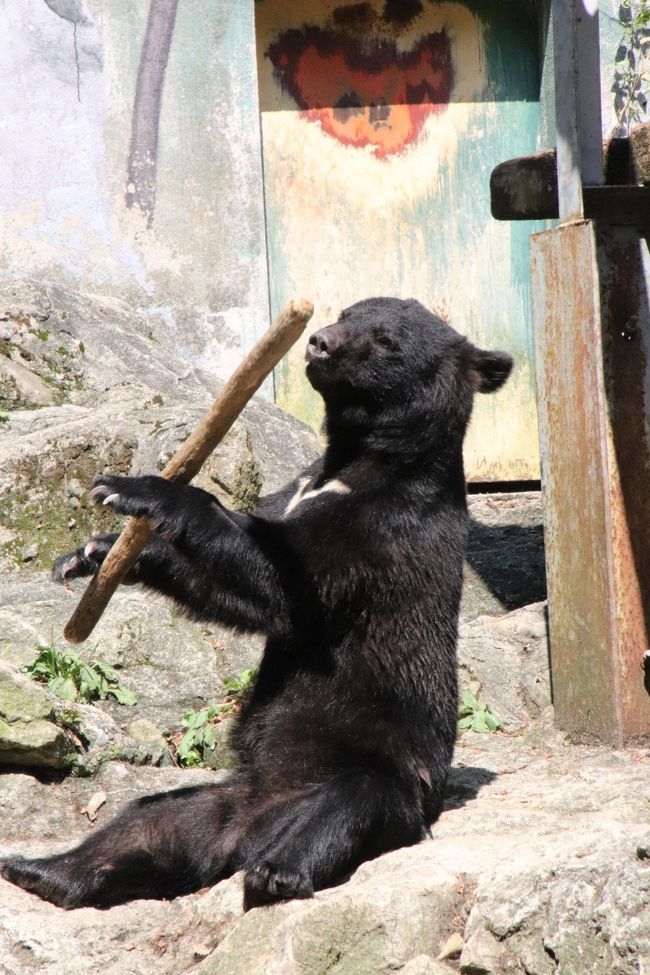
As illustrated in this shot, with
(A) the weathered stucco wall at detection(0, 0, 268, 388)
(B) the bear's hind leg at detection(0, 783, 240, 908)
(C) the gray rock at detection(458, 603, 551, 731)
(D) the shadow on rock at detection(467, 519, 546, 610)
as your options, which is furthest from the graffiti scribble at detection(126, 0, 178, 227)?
(B) the bear's hind leg at detection(0, 783, 240, 908)

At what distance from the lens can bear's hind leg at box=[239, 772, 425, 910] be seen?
396 centimetres

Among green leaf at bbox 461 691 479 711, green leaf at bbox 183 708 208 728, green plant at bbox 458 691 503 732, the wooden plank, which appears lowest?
green plant at bbox 458 691 503 732

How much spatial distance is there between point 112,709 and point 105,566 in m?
2.07

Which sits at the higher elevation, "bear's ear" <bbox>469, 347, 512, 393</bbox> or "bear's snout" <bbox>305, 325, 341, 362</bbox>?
"bear's snout" <bbox>305, 325, 341, 362</bbox>

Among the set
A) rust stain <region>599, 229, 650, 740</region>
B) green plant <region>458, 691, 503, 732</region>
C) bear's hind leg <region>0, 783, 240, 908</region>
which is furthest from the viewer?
green plant <region>458, 691, 503, 732</region>

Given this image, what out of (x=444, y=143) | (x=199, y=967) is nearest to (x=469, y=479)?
(x=444, y=143)

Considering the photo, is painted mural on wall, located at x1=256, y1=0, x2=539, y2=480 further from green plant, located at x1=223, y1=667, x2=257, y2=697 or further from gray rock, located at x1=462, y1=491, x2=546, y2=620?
green plant, located at x1=223, y1=667, x2=257, y2=697

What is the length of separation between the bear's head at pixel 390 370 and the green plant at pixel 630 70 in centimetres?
553

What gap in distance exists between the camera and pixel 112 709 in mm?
6238

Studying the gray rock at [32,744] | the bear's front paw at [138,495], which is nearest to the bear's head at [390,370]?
the bear's front paw at [138,495]

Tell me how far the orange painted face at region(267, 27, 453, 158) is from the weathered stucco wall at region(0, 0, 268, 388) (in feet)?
1.62

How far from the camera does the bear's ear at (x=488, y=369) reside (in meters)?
5.11

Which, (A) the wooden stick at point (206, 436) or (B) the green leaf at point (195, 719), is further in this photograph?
(B) the green leaf at point (195, 719)

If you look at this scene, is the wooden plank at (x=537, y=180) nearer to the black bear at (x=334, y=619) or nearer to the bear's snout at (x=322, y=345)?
the black bear at (x=334, y=619)
